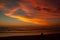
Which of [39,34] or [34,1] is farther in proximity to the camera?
[39,34]

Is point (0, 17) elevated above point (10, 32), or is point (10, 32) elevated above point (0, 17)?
point (0, 17)

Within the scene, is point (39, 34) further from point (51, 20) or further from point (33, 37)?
point (51, 20)

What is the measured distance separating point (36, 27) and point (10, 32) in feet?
1.36

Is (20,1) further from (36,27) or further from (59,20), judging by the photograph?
(59,20)

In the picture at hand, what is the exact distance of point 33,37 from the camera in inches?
81.7

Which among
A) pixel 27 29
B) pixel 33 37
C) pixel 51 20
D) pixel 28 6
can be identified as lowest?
pixel 33 37

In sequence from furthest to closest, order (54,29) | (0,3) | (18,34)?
(54,29) < (18,34) < (0,3)

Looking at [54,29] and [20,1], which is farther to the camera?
[54,29]

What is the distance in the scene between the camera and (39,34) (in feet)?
6.80

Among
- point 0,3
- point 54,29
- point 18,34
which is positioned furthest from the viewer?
point 54,29

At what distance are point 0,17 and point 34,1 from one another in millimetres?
558

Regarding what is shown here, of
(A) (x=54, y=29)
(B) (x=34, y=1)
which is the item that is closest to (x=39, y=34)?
(A) (x=54, y=29)

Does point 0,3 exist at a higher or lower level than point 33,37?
higher

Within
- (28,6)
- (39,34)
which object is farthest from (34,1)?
(39,34)
